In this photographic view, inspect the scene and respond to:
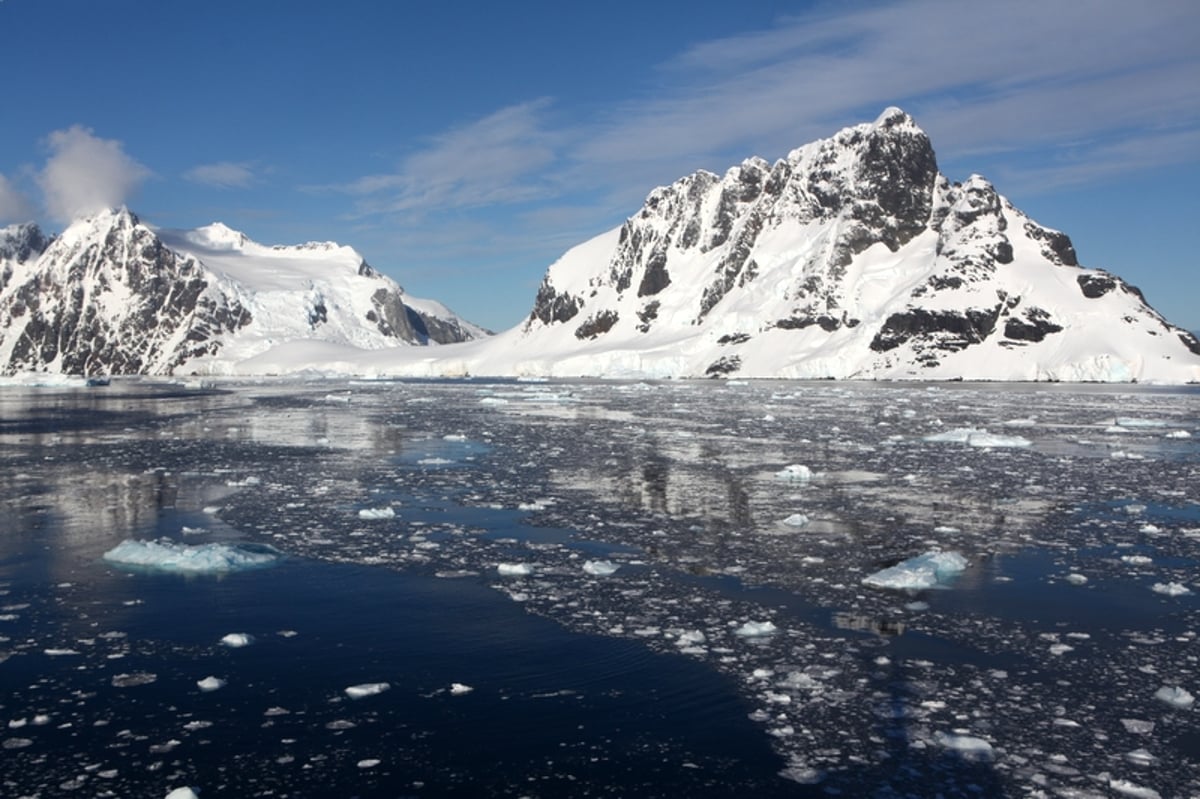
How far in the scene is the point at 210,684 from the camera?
7.67m

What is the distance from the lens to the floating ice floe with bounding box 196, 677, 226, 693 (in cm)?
761

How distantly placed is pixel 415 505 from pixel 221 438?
1748cm

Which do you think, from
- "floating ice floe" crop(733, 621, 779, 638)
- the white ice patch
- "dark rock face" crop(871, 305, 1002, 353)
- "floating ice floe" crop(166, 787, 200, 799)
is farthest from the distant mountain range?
"floating ice floe" crop(166, 787, 200, 799)

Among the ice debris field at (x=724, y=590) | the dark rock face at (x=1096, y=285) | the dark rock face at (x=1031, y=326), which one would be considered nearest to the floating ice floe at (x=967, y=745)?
the ice debris field at (x=724, y=590)

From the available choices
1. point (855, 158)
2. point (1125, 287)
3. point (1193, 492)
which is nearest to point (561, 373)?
point (855, 158)

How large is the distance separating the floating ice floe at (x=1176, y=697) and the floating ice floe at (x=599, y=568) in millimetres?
6200

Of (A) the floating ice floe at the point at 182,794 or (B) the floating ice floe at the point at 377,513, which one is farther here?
(B) the floating ice floe at the point at 377,513

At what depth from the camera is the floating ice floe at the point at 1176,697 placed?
7.26 meters

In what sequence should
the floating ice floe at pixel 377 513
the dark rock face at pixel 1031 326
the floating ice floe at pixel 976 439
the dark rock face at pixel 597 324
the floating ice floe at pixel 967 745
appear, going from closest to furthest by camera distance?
the floating ice floe at pixel 967 745, the floating ice floe at pixel 377 513, the floating ice floe at pixel 976 439, the dark rock face at pixel 1031 326, the dark rock face at pixel 597 324

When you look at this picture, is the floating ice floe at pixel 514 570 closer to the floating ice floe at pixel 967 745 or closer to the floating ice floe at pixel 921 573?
the floating ice floe at pixel 921 573

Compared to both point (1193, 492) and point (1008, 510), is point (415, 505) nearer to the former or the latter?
point (1008, 510)

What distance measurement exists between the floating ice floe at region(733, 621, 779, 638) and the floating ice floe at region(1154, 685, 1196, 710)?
Result: 11.0ft

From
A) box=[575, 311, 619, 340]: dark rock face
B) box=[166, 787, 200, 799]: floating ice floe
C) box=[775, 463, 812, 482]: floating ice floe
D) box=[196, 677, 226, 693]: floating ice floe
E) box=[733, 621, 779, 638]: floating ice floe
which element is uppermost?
box=[575, 311, 619, 340]: dark rock face

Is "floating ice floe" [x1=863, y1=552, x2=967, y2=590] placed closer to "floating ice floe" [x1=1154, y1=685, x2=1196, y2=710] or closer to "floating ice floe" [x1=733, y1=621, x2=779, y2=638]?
"floating ice floe" [x1=733, y1=621, x2=779, y2=638]
